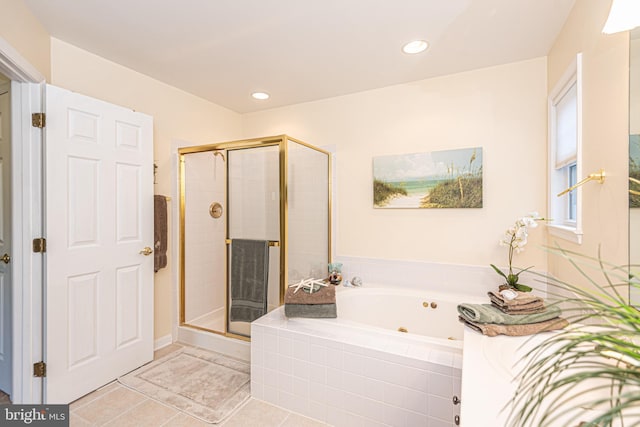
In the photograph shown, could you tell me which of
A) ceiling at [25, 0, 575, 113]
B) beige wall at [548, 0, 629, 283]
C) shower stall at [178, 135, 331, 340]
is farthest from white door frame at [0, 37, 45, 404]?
beige wall at [548, 0, 629, 283]

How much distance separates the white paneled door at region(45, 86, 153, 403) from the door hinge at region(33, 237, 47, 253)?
1.0 inches

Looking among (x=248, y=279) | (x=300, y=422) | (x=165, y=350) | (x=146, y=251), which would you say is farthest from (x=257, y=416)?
(x=146, y=251)

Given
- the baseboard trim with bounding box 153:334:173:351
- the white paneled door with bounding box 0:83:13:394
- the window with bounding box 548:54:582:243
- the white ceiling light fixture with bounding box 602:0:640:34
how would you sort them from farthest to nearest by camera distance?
the baseboard trim with bounding box 153:334:173:351 < the white paneled door with bounding box 0:83:13:394 < the window with bounding box 548:54:582:243 < the white ceiling light fixture with bounding box 602:0:640:34

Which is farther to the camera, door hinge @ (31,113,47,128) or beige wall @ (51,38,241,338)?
beige wall @ (51,38,241,338)

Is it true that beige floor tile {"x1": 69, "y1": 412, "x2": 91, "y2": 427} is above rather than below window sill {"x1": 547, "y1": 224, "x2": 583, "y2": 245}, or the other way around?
below

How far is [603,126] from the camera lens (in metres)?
1.43

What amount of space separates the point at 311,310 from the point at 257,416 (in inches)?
27.5

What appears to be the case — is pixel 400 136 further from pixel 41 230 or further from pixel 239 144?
pixel 41 230

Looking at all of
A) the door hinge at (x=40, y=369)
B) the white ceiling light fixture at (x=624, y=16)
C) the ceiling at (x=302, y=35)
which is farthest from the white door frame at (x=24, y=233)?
the white ceiling light fixture at (x=624, y=16)

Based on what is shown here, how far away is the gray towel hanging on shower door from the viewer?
2.45 meters

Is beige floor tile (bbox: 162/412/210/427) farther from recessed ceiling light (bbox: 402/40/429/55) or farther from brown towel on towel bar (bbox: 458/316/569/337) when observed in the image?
recessed ceiling light (bbox: 402/40/429/55)

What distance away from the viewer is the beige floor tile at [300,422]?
1.79 meters

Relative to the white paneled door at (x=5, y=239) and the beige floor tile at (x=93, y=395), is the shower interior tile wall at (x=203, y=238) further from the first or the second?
the white paneled door at (x=5, y=239)

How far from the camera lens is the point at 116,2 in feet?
5.70
